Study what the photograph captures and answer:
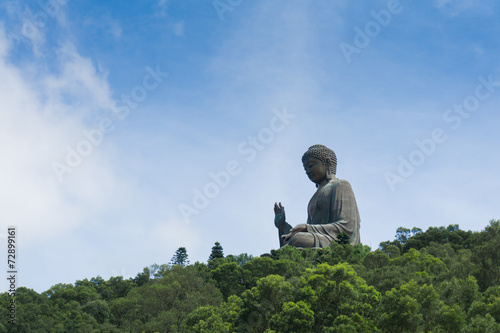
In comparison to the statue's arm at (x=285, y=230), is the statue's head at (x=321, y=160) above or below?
above

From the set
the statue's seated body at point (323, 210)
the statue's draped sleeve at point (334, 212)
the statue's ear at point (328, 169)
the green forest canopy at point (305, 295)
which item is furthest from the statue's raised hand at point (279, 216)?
the statue's ear at point (328, 169)

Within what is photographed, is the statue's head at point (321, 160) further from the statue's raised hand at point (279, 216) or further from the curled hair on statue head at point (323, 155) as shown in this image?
the statue's raised hand at point (279, 216)

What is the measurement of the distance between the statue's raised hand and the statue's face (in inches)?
87.6

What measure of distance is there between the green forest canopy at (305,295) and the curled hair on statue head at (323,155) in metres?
4.74

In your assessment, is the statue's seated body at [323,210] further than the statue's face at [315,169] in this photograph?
No

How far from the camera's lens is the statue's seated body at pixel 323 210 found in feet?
90.4

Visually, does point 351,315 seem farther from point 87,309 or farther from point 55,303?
point 55,303

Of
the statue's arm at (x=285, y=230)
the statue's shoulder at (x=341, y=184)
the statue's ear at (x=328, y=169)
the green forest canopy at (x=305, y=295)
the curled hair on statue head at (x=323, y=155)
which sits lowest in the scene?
the green forest canopy at (x=305, y=295)

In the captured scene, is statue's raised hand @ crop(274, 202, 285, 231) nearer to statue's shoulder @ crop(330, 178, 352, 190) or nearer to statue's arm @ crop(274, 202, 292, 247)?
statue's arm @ crop(274, 202, 292, 247)

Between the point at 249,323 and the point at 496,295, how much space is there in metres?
5.79

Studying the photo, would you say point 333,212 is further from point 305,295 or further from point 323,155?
point 305,295

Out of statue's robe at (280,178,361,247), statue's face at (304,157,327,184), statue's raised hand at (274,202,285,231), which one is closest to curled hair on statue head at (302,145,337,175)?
statue's face at (304,157,327,184)

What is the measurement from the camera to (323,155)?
30734mm

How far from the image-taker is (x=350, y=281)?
14297 millimetres
